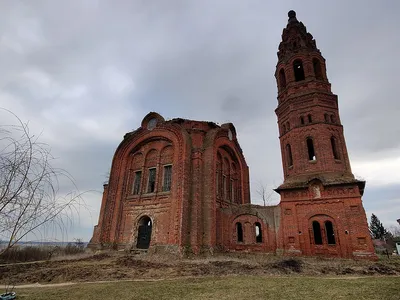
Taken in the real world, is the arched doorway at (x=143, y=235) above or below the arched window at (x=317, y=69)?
below

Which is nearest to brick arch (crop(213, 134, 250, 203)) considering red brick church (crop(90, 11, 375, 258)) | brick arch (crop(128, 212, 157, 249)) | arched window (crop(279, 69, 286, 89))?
red brick church (crop(90, 11, 375, 258))

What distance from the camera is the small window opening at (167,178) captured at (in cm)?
2073

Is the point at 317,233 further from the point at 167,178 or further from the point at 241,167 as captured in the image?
the point at 167,178

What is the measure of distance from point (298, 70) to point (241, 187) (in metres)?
12.7

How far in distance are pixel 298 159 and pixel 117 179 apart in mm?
15771

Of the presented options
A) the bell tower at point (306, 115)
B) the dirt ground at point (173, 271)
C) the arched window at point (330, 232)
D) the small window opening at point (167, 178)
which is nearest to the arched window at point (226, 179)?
the small window opening at point (167, 178)

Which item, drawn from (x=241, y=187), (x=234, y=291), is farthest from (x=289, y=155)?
(x=234, y=291)

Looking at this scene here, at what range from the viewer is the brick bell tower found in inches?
635

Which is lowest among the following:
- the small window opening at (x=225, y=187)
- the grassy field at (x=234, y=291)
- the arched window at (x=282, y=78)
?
the grassy field at (x=234, y=291)

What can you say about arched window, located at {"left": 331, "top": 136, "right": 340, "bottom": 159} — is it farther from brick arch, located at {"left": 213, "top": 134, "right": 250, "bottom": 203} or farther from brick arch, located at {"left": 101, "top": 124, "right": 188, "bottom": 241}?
brick arch, located at {"left": 101, "top": 124, "right": 188, "bottom": 241}

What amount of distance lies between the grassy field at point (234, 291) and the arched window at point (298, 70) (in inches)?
762

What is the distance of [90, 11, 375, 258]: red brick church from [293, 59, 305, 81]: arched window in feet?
0.39

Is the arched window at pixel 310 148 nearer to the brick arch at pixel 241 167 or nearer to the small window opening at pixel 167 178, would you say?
the brick arch at pixel 241 167

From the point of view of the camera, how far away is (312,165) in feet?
63.3
